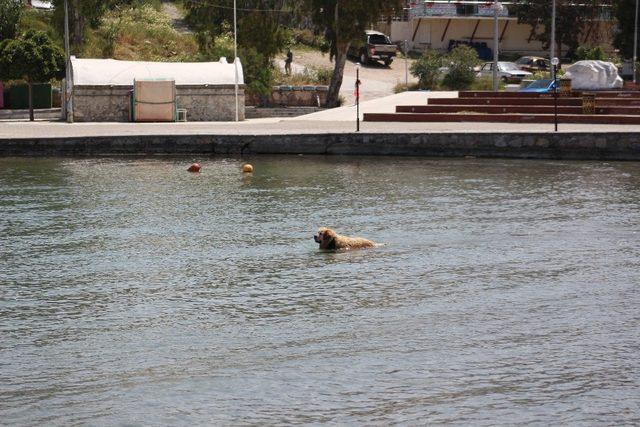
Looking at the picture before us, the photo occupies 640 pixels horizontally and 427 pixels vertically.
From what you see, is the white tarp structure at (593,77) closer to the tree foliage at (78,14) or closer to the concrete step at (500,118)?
the concrete step at (500,118)

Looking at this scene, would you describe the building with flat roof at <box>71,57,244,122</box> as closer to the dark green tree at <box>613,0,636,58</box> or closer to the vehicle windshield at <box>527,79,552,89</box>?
the vehicle windshield at <box>527,79,552,89</box>

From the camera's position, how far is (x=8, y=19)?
159 feet

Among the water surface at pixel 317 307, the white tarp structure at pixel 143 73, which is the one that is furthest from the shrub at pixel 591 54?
the water surface at pixel 317 307

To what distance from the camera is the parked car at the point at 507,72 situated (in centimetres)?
5316

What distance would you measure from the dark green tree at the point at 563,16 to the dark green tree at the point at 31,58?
29.7 meters

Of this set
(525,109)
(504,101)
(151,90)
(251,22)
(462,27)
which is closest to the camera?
(525,109)

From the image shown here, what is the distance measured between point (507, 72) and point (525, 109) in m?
16.7

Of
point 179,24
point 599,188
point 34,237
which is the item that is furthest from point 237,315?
point 179,24

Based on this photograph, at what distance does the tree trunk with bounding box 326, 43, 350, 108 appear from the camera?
4638 centimetres

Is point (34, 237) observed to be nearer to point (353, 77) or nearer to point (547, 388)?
point (547, 388)

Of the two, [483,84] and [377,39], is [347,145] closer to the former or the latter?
[483,84]

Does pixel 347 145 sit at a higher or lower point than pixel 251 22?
lower

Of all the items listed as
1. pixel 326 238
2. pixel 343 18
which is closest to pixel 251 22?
pixel 343 18

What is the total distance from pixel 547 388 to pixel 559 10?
54414mm
